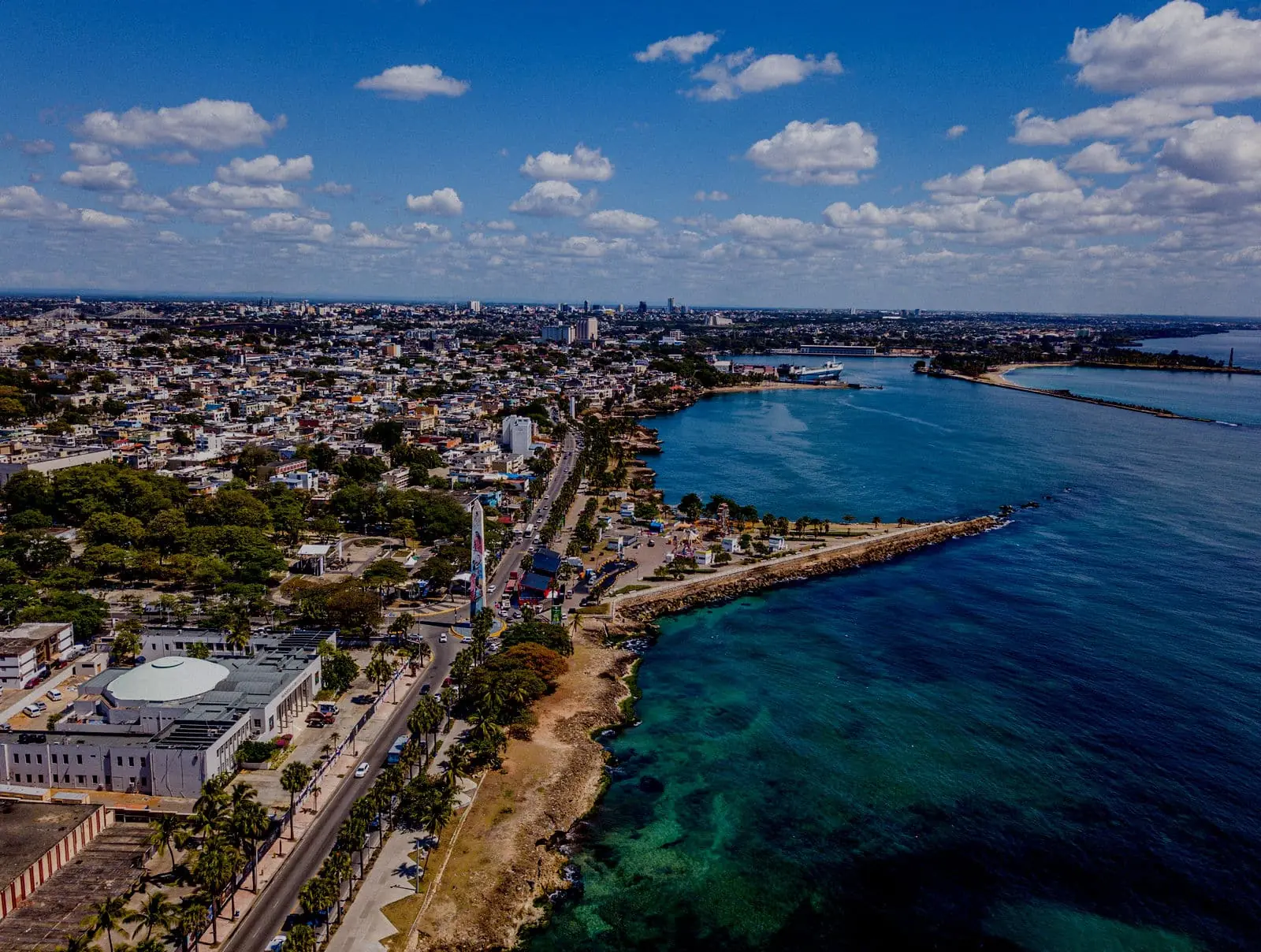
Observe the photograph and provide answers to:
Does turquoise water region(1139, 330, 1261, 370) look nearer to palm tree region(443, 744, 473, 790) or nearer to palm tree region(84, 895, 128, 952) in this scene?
palm tree region(443, 744, 473, 790)

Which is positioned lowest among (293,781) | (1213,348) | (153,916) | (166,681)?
(153,916)

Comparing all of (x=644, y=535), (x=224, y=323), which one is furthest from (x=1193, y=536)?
(x=224, y=323)

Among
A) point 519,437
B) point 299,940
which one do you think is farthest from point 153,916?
point 519,437

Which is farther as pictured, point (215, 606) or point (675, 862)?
point (215, 606)

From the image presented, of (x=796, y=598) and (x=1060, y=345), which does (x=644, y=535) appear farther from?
(x=1060, y=345)

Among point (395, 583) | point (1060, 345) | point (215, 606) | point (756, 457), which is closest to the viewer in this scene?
point (215, 606)

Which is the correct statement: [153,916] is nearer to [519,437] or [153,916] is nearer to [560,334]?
[519,437]
